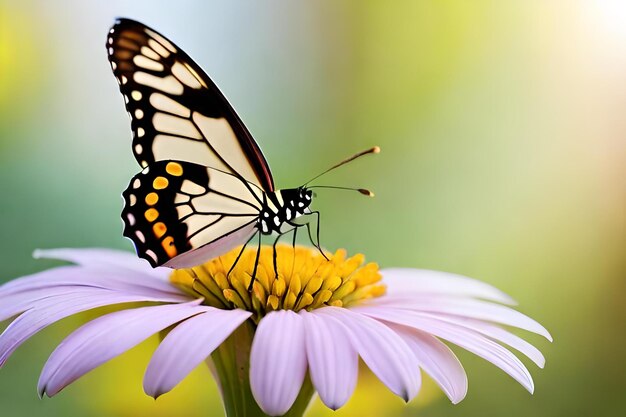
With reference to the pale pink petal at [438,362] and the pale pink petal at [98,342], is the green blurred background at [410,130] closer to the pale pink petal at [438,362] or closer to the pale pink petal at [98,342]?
the pale pink petal at [438,362]

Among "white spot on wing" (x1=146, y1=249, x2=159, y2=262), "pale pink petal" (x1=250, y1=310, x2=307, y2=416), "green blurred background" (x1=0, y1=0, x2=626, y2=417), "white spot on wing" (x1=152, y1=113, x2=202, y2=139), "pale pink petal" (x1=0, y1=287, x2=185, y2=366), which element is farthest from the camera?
"green blurred background" (x1=0, y1=0, x2=626, y2=417)

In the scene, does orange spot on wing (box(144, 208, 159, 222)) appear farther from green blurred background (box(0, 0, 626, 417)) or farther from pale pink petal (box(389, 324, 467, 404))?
green blurred background (box(0, 0, 626, 417))

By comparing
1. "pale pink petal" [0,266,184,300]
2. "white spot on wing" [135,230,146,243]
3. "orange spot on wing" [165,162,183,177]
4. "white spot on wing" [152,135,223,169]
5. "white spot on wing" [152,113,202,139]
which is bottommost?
"pale pink petal" [0,266,184,300]

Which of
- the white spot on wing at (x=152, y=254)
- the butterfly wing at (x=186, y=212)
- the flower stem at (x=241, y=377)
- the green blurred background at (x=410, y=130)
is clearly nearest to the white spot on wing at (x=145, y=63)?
the butterfly wing at (x=186, y=212)

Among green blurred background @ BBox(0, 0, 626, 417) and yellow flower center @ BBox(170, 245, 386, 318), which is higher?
green blurred background @ BBox(0, 0, 626, 417)

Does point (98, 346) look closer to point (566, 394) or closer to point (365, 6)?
point (566, 394)

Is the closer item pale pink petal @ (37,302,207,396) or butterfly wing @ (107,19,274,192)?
pale pink petal @ (37,302,207,396)

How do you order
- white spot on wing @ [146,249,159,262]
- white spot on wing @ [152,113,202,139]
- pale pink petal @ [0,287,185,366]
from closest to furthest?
pale pink petal @ [0,287,185,366] < white spot on wing @ [146,249,159,262] < white spot on wing @ [152,113,202,139]

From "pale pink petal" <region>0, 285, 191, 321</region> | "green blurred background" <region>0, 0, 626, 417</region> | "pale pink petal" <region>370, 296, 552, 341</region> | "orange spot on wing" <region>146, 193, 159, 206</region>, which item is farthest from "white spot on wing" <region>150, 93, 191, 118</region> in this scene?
"green blurred background" <region>0, 0, 626, 417</region>
